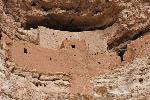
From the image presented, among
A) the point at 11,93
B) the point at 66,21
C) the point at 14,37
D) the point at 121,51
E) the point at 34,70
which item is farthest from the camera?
the point at 66,21

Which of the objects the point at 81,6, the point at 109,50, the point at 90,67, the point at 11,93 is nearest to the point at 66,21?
the point at 81,6

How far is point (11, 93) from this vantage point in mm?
13820

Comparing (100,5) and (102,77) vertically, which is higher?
(100,5)

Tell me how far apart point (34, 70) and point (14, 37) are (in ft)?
6.08

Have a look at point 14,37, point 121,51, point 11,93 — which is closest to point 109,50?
point 121,51

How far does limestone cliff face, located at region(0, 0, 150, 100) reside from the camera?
14.8 metres

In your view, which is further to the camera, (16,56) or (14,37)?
(14,37)

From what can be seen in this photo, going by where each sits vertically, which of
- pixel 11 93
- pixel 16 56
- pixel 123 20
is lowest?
pixel 11 93

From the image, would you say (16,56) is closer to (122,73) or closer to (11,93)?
(11,93)

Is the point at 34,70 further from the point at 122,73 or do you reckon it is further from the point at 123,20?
the point at 123,20

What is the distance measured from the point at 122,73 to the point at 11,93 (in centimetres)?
388

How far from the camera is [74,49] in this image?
16391 millimetres

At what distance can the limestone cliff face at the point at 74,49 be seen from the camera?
48.5ft

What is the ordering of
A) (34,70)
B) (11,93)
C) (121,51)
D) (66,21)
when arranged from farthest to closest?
(66,21)
(121,51)
(34,70)
(11,93)
